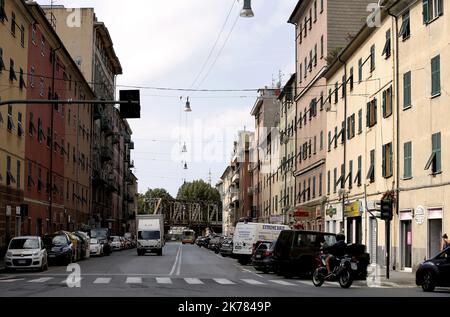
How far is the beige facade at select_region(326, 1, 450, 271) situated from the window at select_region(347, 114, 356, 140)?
6 cm

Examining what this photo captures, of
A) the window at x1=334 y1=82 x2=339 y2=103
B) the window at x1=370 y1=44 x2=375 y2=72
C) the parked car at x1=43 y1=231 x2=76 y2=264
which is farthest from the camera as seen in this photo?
the window at x1=334 y1=82 x2=339 y2=103

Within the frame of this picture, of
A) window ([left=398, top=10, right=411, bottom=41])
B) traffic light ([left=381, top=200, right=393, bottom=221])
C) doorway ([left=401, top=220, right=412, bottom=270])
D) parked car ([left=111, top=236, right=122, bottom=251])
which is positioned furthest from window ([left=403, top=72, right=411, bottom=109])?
parked car ([left=111, top=236, right=122, bottom=251])

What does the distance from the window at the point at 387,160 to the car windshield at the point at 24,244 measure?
1672cm

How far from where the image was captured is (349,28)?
51.4 metres

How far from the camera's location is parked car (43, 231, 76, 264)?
123 ft

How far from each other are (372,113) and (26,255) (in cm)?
1917

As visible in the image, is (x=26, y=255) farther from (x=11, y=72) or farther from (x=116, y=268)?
(x=11, y=72)

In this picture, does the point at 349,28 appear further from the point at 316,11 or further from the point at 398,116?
the point at 398,116

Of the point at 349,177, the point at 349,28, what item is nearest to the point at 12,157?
the point at 349,177

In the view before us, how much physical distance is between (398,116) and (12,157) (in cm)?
2276

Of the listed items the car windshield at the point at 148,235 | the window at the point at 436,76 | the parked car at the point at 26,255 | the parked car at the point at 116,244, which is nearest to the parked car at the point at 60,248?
the parked car at the point at 26,255

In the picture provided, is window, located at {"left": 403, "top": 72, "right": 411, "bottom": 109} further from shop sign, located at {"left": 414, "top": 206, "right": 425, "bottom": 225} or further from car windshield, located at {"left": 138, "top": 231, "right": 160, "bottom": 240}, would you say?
car windshield, located at {"left": 138, "top": 231, "right": 160, "bottom": 240}

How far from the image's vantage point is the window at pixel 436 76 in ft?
93.7

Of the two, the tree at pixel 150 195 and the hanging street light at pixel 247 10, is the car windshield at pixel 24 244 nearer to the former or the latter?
the hanging street light at pixel 247 10
